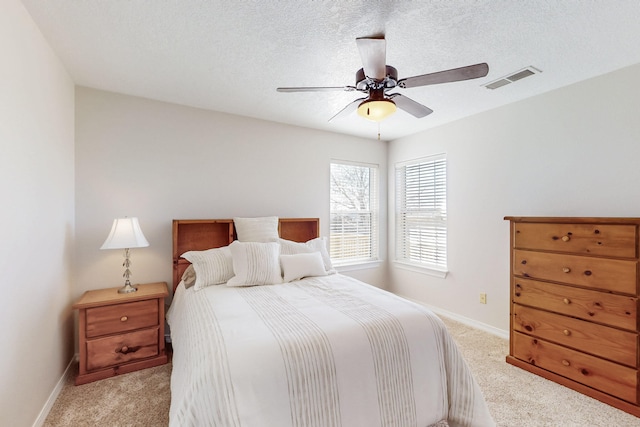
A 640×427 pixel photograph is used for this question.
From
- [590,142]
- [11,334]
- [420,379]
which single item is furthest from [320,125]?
[11,334]

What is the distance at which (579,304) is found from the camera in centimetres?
212

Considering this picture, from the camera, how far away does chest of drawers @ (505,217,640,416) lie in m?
1.89

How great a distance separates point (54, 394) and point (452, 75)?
136 inches

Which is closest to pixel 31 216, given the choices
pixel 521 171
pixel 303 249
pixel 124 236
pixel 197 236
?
pixel 124 236

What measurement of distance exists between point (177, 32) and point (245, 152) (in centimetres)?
161

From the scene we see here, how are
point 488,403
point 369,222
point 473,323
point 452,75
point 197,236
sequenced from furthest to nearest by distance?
point 369,222
point 473,323
point 197,236
point 488,403
point 452,75

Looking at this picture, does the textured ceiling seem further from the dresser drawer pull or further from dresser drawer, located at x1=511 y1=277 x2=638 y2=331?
the dresser drawer pull

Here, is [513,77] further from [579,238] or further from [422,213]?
[422,213]

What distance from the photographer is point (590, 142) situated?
2436 millimetres

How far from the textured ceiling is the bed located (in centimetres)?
179

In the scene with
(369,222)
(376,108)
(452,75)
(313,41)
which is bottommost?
(369,222)

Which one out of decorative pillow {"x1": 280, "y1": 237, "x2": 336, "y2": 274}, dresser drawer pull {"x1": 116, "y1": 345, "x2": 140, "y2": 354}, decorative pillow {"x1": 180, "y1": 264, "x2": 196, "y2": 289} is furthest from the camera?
decorative pillow {"x1": 280, "y1": 237, "x2": 336, "y2": 274}

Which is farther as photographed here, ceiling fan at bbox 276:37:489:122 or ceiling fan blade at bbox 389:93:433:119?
ceiling fan blade at bbox 389:93:433:119

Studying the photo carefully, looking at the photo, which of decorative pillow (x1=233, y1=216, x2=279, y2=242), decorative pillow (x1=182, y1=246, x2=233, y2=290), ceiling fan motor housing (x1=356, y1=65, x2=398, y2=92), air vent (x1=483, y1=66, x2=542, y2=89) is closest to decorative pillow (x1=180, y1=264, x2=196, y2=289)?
decorative pillow (x1=182, y1=246, x2=233, y2=290)
